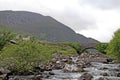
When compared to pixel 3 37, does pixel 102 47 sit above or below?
above

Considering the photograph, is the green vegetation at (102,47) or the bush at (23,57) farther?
the green vegetation at (102,47)

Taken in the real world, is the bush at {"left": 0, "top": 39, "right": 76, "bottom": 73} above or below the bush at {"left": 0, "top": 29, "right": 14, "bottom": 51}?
below

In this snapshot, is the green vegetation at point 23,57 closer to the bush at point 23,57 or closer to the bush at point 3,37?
the bush at point 23,57

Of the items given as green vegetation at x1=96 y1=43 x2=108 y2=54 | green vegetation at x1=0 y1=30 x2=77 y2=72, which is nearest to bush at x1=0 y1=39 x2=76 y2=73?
green vegetation at x1=0 y1=30 x2=77 y2=72

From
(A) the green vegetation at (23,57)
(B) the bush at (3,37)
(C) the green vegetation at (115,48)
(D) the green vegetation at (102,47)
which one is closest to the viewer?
(A) the green vegetation at (23,57)

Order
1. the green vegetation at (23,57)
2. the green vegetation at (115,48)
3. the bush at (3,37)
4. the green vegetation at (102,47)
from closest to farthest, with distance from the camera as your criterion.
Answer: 1. the green vegetation at (23,57)
2. the bush at (3,37)
3. the green vegetation at (115,48)
4. the green vegetation at (102,47)

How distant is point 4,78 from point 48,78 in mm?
8735

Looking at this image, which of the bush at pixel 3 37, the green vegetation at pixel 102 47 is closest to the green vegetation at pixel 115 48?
the bush at pixel 3 37

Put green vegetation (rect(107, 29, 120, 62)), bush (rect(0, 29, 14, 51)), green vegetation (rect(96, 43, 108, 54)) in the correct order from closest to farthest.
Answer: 1. bush (rect(0, 29, 14, 51))
2. green vegetation (rect(107, 29, 120, 62))
3. green vegetation (rect(96, 43, 108, 54))

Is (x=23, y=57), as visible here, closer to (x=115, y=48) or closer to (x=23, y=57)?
(x=23, y=57)

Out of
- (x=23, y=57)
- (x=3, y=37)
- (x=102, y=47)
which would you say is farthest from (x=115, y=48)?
(x=102, y=47)

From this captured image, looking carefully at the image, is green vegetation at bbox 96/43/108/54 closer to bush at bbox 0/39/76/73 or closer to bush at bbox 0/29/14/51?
bush at bbox 0/29/14/51

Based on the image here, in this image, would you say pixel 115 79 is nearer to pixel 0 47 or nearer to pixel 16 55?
pixel 16 55

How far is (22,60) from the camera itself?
7069 cm
